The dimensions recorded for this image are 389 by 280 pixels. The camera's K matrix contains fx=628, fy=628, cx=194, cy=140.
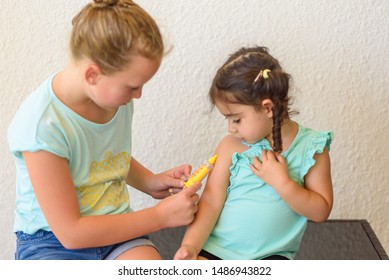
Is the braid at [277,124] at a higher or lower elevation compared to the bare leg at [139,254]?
higher

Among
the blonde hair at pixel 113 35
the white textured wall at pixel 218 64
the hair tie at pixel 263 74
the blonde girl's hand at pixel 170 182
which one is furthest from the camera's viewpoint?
the white textured wall at pixel 218 64

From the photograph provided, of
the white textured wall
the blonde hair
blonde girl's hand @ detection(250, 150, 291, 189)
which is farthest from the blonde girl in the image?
the white textured wall

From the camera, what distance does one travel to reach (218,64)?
60.0 inches

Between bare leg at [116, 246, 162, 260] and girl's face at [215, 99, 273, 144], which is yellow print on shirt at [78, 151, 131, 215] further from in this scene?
girl's face at [215, 99, 273, 144]

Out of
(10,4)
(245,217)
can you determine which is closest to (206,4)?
(10,4)

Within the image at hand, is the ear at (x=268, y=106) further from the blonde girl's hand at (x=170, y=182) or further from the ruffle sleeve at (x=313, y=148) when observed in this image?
the blonde girl's hand at (x=170, y=182)

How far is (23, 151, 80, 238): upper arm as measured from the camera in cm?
103

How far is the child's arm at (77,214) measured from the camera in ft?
3.39

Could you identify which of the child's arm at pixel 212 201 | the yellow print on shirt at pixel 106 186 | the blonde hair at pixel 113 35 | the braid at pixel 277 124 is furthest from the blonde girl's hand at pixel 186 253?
the blonde hair at pixel 113 35

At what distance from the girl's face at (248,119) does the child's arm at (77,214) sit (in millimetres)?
131

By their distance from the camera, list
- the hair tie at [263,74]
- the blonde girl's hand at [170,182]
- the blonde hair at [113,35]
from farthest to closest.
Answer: the blonde girl's hand at [170,182], the hair tie at [263,74], the blonde hair at [113,35]

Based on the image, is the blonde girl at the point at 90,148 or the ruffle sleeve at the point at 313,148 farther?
the ruffle sleeve at the point at 313,148
